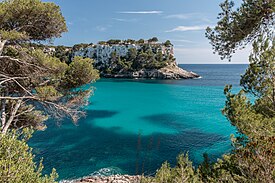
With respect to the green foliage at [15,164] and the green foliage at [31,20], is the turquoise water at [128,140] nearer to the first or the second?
the green foliage at [15,164]

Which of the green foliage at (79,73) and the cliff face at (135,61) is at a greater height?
the cliff face at (135,61)

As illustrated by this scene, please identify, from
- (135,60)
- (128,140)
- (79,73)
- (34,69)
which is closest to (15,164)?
(34,69)

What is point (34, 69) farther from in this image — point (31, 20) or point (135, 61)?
point (135, 61)

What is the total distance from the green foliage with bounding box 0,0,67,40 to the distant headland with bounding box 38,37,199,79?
54.8 metres

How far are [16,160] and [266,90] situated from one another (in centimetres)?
699

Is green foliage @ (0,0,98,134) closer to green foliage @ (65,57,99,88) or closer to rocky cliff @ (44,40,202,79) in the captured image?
Answer: green foliage @ (65,57,99,88)

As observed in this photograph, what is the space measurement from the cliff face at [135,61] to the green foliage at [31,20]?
54846 millimetres

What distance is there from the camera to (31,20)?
7512 mm

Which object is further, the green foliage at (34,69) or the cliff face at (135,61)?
the cliff face at (135,61)

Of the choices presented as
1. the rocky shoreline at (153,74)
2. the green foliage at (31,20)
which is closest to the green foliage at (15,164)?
the green foliage at (31,20)

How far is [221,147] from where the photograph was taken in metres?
15.0

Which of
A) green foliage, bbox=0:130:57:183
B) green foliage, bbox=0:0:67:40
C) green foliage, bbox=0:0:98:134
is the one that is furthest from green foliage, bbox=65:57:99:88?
green foliage, bbox=0:130:57:183

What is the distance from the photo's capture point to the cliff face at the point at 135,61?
208ft

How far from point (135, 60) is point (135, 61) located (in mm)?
329
